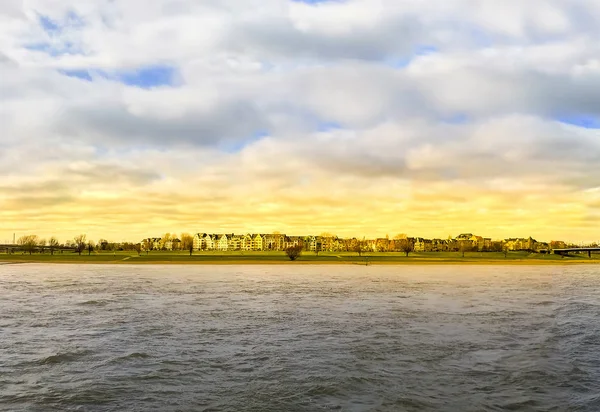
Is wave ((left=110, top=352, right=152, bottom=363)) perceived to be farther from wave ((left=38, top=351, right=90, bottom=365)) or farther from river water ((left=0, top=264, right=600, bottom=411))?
wave ((left=38, top=351, right=90, bottom=365))

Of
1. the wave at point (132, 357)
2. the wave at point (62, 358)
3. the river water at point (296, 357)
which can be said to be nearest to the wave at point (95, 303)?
the river water at point (296, 357)

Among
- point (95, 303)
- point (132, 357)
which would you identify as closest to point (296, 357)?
point (132, 357)

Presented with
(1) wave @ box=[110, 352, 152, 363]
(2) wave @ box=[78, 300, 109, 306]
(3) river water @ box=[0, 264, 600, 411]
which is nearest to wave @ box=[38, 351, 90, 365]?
(3) river water @ box=[0, 264, 600, 411]

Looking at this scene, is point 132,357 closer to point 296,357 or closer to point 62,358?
point 62,358

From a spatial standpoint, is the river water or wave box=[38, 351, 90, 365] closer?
the river water

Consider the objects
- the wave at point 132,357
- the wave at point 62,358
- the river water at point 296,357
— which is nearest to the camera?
the river water at point 296,357

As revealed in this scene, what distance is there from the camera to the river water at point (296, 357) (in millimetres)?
14711

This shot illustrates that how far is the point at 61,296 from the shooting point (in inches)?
1644

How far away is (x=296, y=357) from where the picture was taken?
780 inches

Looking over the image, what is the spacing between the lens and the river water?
48.3 ft

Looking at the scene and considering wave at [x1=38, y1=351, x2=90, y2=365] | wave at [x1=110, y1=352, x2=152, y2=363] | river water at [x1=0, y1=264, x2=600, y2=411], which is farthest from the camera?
wave at [x1=110, y1=352, x2=152, y2=363]

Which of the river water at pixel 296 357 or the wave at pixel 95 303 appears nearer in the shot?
the river water at pixel 296 357

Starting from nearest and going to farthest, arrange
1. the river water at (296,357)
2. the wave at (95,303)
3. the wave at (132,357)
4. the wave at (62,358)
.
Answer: the river water at (296,357) → the wave at (62,358) → the wave at (132,357) → the wave at (95,303)

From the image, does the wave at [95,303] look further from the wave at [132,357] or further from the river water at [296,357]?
the wave at [132,357]
